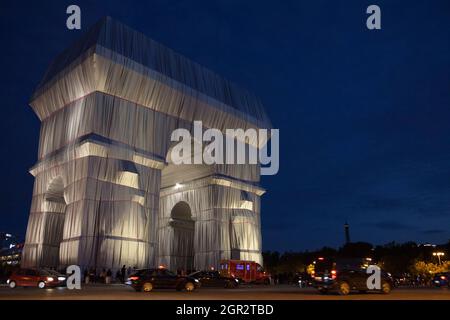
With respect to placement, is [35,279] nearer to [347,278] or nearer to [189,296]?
[189,296]

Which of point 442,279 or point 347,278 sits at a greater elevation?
point 347,278

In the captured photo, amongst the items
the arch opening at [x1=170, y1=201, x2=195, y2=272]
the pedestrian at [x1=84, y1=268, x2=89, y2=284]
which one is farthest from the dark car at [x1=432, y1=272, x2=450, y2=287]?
the arch opening at [x1=170, y1=201, x2=195, y2=272]

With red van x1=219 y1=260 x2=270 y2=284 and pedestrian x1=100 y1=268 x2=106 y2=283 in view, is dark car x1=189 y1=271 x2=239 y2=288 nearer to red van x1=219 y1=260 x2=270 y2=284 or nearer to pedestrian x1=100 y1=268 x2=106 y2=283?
pedestrian x1=100 y1=268 x2=106 y2=283

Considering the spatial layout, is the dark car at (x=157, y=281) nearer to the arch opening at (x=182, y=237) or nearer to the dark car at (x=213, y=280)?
the dark car at (x=213, y=280)

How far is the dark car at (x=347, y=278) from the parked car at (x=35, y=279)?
603 inches

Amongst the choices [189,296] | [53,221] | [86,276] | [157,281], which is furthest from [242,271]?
[189,296]

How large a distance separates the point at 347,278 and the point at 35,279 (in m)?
Answer: 18.2

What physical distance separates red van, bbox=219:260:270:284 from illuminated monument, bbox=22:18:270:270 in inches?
120

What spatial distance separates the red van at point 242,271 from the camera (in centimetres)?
4019

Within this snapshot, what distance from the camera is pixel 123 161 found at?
36.9 m

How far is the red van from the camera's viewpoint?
1582 inches
